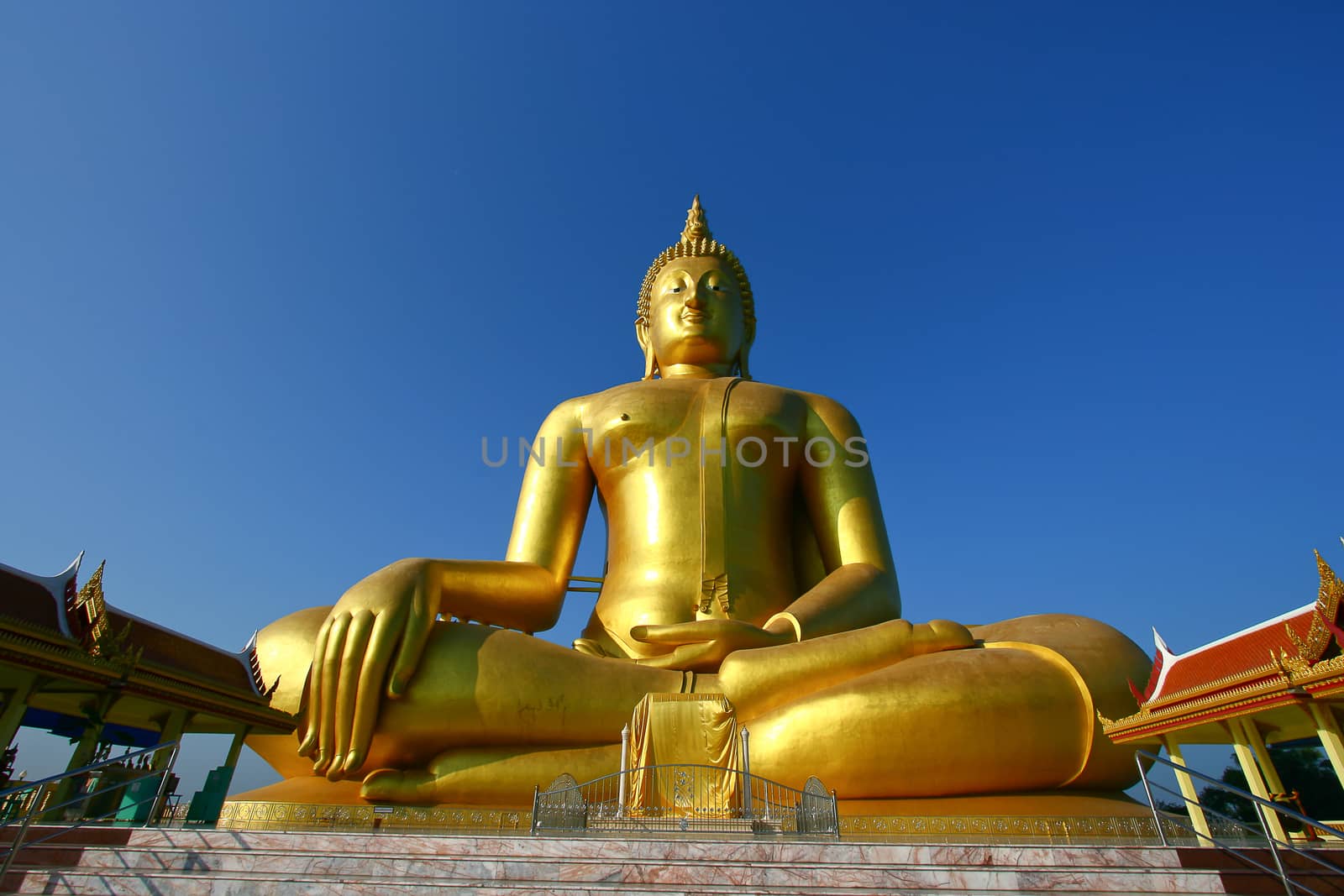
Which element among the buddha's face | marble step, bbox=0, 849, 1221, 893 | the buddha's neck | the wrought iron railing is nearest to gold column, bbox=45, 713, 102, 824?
marble step, bbox=0, 849, 1221, 893

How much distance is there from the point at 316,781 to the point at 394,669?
1.20m

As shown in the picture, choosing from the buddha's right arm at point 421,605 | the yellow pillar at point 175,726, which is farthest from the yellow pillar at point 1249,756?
the yellow pillar at point 175,726

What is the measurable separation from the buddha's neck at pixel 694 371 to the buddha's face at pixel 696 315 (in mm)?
46

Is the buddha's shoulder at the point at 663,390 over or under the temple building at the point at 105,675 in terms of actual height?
over

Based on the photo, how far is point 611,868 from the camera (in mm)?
3637

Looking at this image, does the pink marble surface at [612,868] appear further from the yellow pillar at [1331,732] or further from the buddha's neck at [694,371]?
the buddha's neck at [694,371]

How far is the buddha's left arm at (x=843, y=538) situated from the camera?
711 centimetres

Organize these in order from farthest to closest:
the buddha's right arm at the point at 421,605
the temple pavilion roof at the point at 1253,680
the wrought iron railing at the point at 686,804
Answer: the buddha's right arm at the point at 421,605 < the wrought iron railing at the point at 686,804 < the temple pavilion roof at the point at 1253,680

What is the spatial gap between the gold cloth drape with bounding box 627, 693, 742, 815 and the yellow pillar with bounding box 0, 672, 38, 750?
4.04 m

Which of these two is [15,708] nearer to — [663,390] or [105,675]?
[105,675]

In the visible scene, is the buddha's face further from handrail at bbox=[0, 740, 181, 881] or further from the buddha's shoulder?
handrail at bbox=[0, 740, 181, 881]

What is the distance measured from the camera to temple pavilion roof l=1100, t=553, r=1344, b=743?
4.30 m

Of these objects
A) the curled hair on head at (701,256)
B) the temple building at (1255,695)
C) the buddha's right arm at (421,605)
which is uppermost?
the curled hair on head at (701,256)

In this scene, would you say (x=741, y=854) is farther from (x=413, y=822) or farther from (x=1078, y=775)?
(x=1078, y=775)
